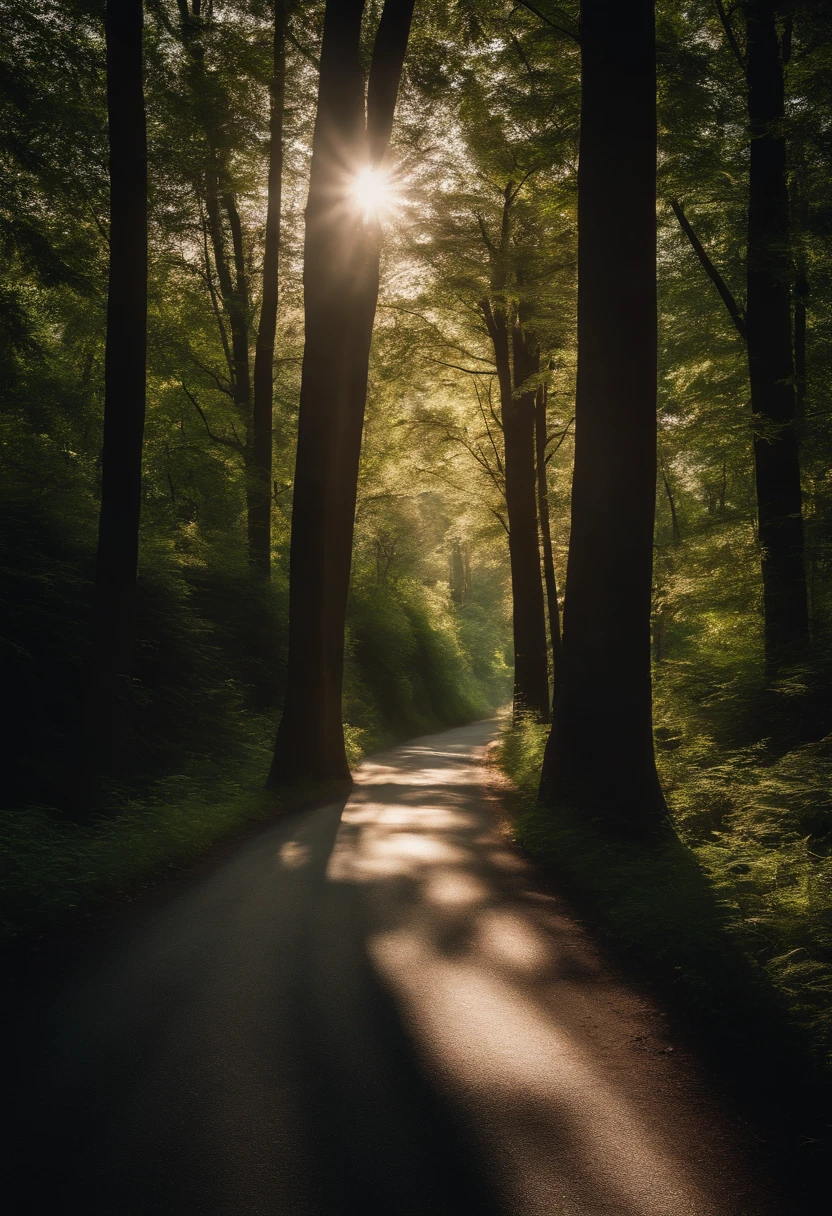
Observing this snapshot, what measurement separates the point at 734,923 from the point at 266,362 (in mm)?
17416

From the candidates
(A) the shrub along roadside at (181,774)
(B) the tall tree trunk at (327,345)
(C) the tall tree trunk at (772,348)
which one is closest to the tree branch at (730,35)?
(C) the tall tree trunk at (772,348)

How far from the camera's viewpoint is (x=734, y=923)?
14.9ft

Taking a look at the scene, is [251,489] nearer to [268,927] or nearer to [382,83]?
[382,83]

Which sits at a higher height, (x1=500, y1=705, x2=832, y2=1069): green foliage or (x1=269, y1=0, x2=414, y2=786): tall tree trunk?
(x1=269, y1=0, x2=414, y2=786): tall tree trunk

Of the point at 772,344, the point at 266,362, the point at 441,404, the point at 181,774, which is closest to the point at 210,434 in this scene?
the point at 266,362

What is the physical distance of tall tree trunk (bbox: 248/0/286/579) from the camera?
741 inches

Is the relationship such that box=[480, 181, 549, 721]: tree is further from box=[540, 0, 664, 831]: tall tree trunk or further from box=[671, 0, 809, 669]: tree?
box=[540, 0, 664, 831]: tall tree trunk

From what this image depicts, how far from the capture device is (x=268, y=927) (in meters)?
5.43

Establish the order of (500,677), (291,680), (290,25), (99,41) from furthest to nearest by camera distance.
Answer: (500,677) < (290,25) < (99,41) < (291,680)

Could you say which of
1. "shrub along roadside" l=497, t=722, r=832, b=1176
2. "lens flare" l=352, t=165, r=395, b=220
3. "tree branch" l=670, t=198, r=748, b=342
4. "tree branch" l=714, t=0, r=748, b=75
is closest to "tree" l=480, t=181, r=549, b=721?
"tree branch" l=670, t=198, r=748, b=342

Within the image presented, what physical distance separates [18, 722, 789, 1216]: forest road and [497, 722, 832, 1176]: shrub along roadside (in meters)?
0.26

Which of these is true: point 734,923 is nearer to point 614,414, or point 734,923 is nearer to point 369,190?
point 614,414

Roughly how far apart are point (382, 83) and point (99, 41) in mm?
5126

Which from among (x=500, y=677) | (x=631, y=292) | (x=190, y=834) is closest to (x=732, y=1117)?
(x=190, y=834)
